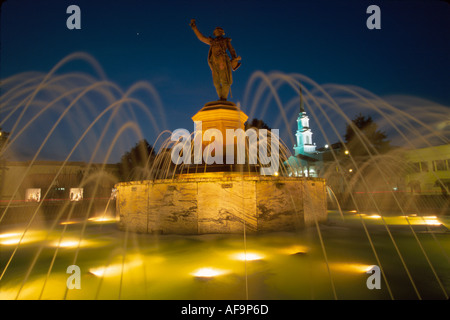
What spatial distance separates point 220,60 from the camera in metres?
11.9

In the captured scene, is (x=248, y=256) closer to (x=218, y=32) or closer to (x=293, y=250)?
(x=293, y=250)

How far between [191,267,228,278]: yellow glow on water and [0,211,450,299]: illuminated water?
A: 2 centimetres

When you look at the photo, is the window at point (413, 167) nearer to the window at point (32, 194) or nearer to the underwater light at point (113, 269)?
the underwater light at point (113, 269)

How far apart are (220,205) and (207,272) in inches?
137

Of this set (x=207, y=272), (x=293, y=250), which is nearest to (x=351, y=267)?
(x=293, y=250)

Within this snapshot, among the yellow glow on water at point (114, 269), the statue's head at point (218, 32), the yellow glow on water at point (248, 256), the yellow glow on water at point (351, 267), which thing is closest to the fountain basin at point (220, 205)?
the yellow glow on water at point (248, 256)

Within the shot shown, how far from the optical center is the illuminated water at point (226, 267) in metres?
3.58

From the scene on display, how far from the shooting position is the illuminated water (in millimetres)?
3582

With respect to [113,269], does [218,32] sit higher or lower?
higher

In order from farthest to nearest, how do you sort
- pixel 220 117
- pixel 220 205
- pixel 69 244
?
pixel 220 117, pixel 220 205, pixel 69 244

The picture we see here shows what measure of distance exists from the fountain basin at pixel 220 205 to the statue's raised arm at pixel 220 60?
5812mm

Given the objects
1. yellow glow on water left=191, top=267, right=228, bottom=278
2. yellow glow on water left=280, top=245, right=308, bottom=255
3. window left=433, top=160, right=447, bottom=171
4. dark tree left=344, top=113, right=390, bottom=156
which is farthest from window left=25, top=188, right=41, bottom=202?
window left=433, top=160, right=447, bottom=171

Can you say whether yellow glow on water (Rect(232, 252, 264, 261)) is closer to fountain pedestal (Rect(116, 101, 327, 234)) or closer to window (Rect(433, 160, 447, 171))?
fountain pedestal (Rect(116, 101, 327, 234))
